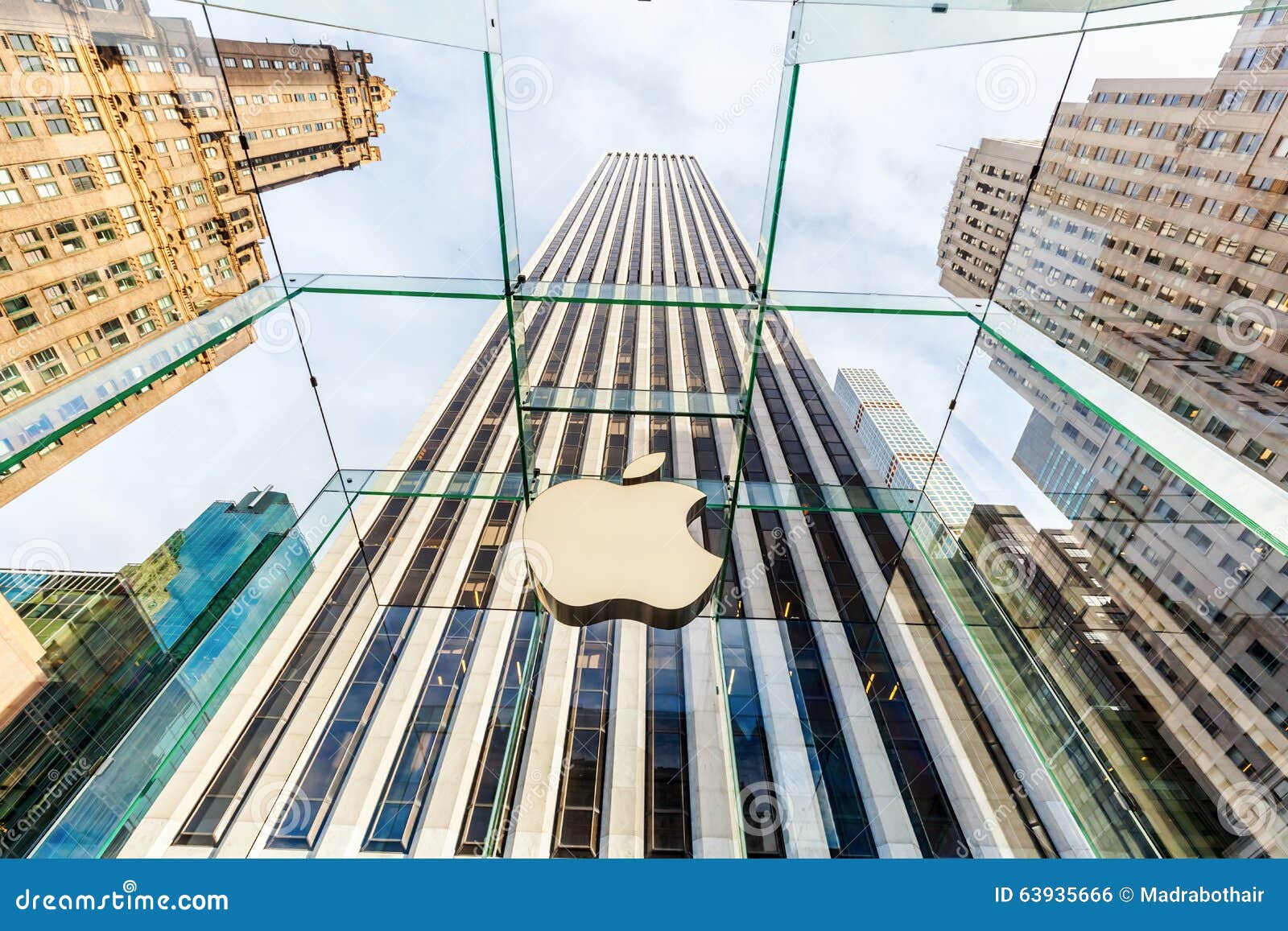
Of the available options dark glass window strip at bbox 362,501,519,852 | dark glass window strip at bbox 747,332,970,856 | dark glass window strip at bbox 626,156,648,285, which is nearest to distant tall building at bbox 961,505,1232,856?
dark glass window strip at bbox 747,332,970,856

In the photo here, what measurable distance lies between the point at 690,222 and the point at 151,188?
1728 inches

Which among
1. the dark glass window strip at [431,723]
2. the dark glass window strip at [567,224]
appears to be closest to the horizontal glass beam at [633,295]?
the dark glass window strip at [431,723]

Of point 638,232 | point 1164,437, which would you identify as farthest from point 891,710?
point 638,232

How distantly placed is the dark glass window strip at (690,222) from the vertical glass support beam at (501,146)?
2262cm

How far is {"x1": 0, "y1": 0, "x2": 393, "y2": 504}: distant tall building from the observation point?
8.41 feet

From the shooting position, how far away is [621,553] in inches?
116

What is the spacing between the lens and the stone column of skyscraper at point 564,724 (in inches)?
309

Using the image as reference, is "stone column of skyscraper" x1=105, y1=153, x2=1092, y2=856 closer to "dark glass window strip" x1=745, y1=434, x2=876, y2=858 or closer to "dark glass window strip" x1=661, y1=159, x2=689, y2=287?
"dark glass window strip" x1=745, y1=434, x2=876, y2=858

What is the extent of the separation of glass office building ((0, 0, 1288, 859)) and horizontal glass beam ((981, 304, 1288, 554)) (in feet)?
0.08

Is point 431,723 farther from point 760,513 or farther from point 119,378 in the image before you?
point 760,513

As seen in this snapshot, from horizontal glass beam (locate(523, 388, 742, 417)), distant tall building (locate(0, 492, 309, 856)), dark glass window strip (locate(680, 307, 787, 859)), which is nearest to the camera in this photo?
distant tall building (locate(0, 492, 309, 856))

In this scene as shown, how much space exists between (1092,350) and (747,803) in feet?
27.5
